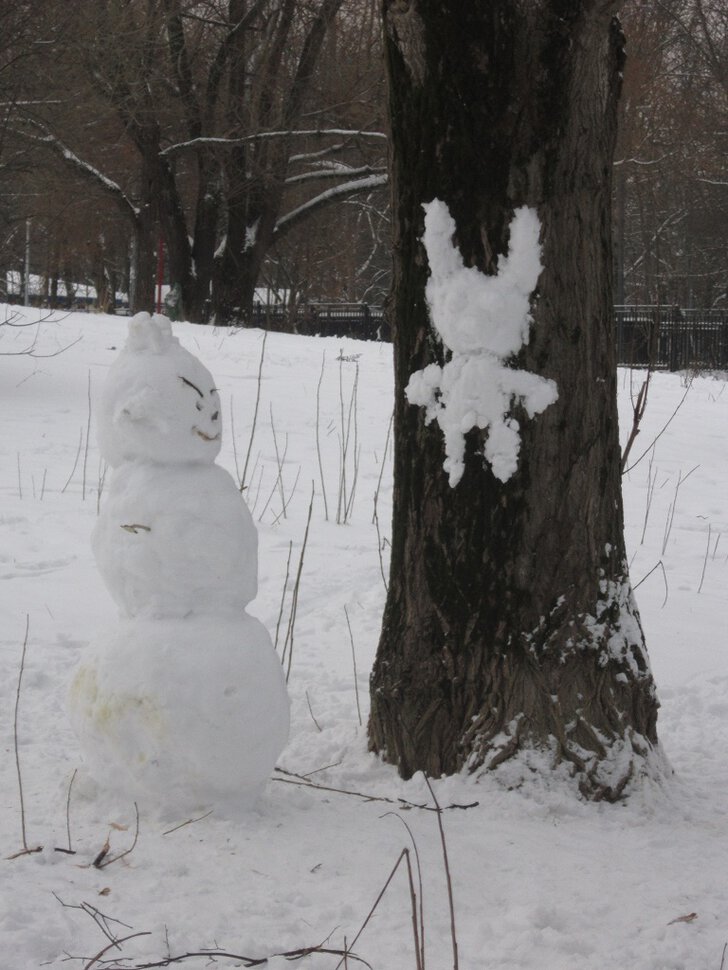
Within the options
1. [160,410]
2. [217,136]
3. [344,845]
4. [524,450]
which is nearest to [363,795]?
[344,845]

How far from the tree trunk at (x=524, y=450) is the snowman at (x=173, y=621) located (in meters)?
0.49

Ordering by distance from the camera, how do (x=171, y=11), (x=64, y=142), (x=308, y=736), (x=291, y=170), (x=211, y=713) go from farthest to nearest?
1. (x=291, y=170)
2. (x=64, y=142)
3. (x=171, y=11)
4. (x=308, y=736)
5. (x=211, y=713)

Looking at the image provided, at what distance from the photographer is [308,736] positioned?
3082 mm

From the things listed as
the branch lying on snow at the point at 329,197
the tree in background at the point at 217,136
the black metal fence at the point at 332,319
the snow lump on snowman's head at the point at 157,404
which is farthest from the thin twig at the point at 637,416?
the black metal fence at the point at 332,319

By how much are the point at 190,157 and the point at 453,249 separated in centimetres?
2028

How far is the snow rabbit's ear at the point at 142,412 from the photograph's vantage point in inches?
94.6

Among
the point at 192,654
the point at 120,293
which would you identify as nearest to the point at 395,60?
the point at 192,654

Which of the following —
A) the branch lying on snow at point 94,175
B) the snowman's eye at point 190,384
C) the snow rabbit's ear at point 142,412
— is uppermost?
the branch lying on snow at point 94,175

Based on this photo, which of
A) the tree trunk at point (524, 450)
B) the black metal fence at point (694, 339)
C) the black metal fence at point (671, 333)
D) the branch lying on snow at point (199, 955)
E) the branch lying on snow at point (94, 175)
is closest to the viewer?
the branch lying on snow at point (199, 955)

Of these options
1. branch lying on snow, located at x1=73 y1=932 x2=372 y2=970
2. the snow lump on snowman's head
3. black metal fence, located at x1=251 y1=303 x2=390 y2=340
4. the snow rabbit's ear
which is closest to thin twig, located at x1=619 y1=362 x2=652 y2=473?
the snow lump on snowman's head

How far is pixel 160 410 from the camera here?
2410mm

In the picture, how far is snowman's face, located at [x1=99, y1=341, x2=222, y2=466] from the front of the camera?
241cm

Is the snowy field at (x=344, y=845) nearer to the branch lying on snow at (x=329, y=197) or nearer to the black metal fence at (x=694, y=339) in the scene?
the branch lying on snow at (x=329, y=197)

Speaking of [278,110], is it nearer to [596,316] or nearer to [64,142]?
[64,142]
